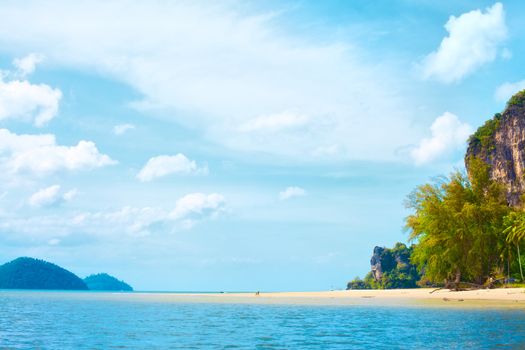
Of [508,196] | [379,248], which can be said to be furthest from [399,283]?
[508,196]

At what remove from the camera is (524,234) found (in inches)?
2515

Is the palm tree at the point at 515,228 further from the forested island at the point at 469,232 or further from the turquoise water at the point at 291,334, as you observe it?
the turquoise water at the point at 291,334

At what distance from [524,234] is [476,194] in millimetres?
11266

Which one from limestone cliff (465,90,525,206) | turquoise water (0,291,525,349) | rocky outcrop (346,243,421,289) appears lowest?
turquoise water (0,291,525,349)

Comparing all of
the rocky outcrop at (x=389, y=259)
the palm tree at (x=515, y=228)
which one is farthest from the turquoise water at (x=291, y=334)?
the rocky outcrop at (x=389, y=259)

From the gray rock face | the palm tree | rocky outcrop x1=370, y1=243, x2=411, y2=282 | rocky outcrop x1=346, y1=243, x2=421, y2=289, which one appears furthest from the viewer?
the gray rock face

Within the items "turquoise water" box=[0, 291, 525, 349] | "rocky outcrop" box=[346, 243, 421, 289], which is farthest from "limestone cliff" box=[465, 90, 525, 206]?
"turquoise water" box=[0, 291, 525, 349]

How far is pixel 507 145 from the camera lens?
109 m

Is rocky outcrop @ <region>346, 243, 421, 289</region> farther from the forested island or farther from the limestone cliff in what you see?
the forested island

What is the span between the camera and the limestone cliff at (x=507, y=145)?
10515 centimetres

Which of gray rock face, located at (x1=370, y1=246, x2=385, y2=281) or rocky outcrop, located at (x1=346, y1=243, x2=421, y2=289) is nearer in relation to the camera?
rocky outcrop, located at (x1=346, y1=243, x2=421, y2=289)

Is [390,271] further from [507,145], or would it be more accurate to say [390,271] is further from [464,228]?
[464,228]

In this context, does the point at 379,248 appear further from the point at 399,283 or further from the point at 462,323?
the point at 462,323

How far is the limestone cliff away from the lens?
4140 inches
